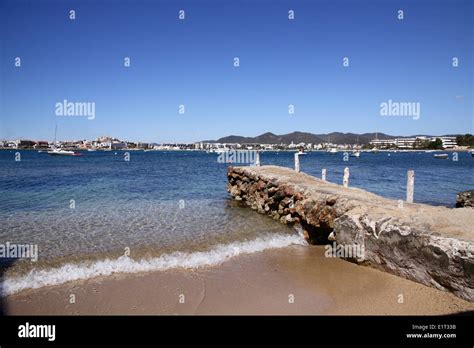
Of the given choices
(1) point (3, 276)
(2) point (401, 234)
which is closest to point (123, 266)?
(1) point (3, 276)

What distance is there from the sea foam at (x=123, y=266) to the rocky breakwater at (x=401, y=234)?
2392 mm

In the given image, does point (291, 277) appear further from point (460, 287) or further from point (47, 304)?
point (47, 304)

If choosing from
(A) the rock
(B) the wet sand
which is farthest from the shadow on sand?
(A) the rock

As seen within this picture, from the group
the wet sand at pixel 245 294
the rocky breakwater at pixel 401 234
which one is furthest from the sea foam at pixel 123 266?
the rocky breakwater at pixel 401 234

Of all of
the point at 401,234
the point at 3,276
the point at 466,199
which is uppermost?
the point at 401,234

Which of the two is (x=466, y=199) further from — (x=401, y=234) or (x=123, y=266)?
(x=123, y=266)

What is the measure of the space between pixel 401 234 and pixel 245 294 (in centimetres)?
398

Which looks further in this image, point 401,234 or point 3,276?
point 3,276

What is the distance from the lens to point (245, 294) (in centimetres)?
715

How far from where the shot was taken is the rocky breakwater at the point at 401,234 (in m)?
6.38

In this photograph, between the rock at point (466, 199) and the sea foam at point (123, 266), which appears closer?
the sea foam at point (123, 266)

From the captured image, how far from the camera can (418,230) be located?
286 inches

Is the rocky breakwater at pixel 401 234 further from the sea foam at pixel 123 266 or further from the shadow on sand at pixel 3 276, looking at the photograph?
the shadow on sand at pixel 3 276
